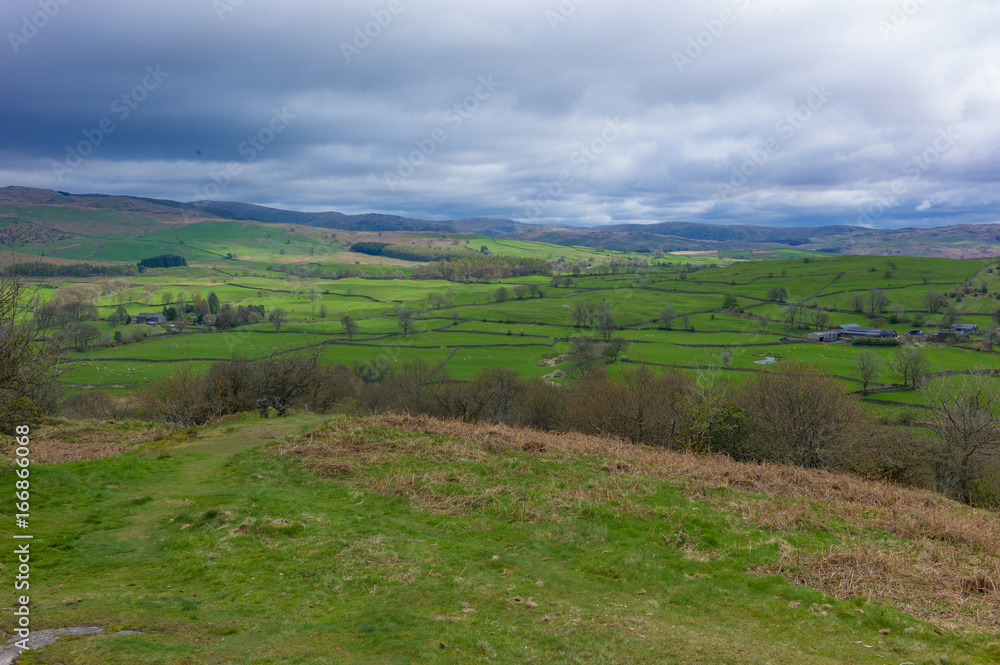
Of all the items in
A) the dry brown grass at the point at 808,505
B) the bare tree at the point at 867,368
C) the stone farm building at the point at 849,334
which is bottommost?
the bare tree at the point at 867,368

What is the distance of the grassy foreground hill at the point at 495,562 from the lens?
25.4ft

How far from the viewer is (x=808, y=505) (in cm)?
1438

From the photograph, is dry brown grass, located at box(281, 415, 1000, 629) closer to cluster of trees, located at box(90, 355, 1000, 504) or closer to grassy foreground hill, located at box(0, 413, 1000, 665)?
grassy foreground hill, located at box(0, 413, 1000, 665)

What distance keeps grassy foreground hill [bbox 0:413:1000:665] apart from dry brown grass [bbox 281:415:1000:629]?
0.08 meters

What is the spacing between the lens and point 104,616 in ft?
25.1

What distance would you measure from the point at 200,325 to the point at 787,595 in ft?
443

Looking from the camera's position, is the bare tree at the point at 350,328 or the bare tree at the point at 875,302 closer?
the bare tree at the point at 350,328

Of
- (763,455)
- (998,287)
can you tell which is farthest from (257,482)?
(998,287)

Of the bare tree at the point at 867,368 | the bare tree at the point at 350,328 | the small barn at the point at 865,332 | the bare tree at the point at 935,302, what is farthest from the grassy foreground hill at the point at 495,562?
the bare tree at the point at 935,302

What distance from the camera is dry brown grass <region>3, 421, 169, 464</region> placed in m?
19.7

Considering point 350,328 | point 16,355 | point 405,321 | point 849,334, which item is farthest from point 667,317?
point 16,355

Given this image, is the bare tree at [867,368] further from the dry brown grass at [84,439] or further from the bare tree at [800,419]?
the dry brown grass at [84,439]

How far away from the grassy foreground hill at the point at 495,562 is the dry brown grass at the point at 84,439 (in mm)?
1217

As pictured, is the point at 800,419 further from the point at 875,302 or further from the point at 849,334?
the point at 875,302
